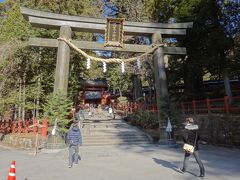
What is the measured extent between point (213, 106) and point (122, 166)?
9.60m

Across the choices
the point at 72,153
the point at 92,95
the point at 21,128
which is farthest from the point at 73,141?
the point at 92,95

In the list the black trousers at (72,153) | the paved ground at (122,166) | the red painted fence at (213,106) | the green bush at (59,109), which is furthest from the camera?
the red painted fence at (213,106)

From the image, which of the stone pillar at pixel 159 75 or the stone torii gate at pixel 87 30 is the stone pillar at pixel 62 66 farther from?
the stone pillar at pixel 159 75

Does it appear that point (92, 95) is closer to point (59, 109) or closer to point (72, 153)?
point (59, 109)

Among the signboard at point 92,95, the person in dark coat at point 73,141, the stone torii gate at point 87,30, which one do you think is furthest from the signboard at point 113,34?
the signboard at point 92,95

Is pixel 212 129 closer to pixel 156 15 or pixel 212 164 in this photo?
pixel 212 164

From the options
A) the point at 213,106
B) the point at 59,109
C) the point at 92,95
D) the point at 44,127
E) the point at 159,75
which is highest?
the point at 92,95

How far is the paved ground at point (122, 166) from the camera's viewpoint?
27.0 ft

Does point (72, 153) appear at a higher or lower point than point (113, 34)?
lower

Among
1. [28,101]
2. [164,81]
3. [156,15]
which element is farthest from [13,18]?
[164,81]

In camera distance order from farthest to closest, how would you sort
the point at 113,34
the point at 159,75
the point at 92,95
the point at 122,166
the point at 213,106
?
the point at 92,95
the point at 213,106
the point at 159,75
the point at 113,34
the point at 122,166

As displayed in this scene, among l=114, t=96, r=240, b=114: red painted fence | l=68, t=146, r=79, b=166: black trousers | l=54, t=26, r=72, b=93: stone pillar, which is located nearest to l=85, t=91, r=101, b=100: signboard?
l=114, t=96, r=240, b=114: red painted fence

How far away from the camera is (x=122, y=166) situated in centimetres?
973

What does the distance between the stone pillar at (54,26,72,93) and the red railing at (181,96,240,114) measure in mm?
7873
